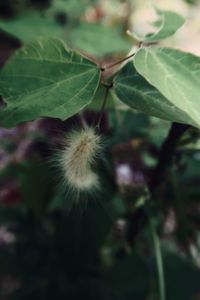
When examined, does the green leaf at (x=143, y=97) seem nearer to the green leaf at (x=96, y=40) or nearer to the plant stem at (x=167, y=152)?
the plant stem at (x=167, y=152)

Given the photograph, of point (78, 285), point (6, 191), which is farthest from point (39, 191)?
point (6, 191)

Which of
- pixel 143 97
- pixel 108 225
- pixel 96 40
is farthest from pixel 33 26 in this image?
pixel 143 97

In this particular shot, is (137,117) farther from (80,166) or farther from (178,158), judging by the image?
(80,166)

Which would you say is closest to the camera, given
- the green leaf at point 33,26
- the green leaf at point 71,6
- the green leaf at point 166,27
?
the green leaf at point 166,27

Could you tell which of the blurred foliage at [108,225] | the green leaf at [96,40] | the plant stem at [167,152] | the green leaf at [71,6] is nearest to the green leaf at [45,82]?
the plant stem at [167,152]

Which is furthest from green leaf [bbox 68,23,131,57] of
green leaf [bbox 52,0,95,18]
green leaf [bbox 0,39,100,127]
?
green leaf [bbox 0,39,100,127]
